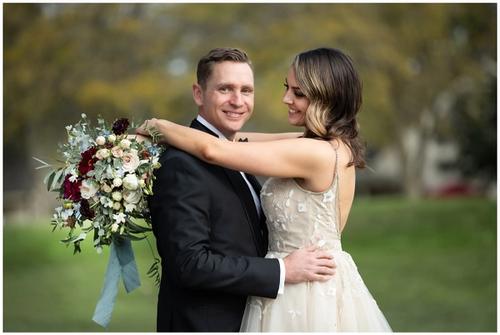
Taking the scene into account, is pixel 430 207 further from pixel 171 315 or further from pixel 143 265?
pixel 171 315

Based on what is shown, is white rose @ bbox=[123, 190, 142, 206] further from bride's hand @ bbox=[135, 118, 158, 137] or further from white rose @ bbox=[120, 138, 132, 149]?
bride's hand @ bbox=[135, 118, 158, 137]

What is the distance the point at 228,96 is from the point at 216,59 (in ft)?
0.72

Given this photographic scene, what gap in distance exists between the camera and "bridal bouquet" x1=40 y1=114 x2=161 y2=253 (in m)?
4.24

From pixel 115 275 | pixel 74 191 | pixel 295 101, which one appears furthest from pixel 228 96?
pixel 115 275

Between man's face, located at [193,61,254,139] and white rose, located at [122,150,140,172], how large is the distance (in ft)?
1.81

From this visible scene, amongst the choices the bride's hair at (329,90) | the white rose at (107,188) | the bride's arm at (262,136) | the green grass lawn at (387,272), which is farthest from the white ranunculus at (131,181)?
the green grass lawn at (387,272)

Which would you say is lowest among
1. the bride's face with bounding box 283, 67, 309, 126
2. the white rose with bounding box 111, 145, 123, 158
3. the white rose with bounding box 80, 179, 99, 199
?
the white rose with bounding box 80, 179, 99, 199

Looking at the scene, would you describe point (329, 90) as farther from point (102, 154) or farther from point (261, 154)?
point (102, 154)

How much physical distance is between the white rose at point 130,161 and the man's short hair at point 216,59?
0.64 meters

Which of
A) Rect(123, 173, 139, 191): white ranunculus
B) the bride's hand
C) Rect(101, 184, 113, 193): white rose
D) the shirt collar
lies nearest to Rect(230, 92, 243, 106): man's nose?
the shirt collar

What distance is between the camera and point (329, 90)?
4.33 meters

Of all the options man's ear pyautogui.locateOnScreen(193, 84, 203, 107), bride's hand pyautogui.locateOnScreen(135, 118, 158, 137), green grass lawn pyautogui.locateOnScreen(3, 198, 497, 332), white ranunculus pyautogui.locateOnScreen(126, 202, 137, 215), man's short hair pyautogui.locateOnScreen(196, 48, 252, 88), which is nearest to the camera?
white ranunculus pyautogui.locateOnScreen(126, 202, 137, 215)

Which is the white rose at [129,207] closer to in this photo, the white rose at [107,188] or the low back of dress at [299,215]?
the white rose at [107,188]

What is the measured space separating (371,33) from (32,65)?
8762mm
